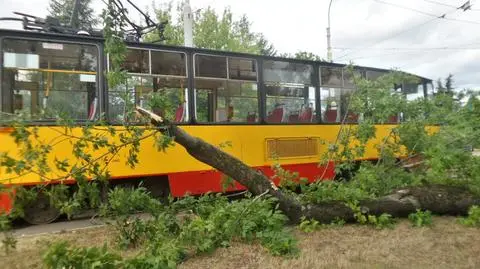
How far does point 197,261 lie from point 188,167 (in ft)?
11.7

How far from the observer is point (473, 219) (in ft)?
19.2

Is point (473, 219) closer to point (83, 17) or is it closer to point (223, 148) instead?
point (223, 148)

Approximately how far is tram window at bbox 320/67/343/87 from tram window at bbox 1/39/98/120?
4843 millimetres

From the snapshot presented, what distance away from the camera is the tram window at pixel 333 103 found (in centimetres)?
971

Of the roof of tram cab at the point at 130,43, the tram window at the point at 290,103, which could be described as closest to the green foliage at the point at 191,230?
the roof of tram cab at the point at 130,43

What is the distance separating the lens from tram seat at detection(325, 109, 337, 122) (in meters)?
9.75

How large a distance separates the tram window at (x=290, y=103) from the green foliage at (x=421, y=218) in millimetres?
3665

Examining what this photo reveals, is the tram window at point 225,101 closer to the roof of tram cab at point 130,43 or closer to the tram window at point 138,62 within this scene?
the roof of tram cab at point 130,43

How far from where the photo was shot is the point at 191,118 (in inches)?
310

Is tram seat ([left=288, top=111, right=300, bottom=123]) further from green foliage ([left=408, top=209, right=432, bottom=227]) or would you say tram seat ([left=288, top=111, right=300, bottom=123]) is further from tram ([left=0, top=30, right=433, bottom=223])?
green foliage ([left=408, top=209, right=432, bottom=227])

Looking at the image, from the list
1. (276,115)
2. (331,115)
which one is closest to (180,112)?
(276,115)

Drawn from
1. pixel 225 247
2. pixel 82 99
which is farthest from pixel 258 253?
pixel 82 99

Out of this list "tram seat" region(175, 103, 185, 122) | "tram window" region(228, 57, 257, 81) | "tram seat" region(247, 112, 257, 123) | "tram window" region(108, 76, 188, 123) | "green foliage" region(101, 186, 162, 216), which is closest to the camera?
"green foliage" region(101, 186, 162, 216)

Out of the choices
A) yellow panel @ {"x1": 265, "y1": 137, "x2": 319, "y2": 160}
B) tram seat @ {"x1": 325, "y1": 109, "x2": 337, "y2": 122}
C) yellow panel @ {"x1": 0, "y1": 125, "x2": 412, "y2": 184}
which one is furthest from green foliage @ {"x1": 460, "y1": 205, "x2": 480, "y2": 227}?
tram seat @ {"x1": 325, "y1": 109, "x2": 337, "y2": 122}
